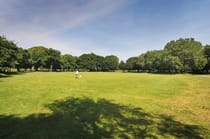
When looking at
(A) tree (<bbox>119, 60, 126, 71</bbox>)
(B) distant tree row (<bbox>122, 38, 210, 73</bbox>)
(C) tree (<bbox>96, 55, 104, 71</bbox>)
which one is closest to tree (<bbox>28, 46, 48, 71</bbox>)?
(C) tree (<bbox>96, 55, 104, 71</bbox>)

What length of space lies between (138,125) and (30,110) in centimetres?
555

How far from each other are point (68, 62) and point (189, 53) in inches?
2553

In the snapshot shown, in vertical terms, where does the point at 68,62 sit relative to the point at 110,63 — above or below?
below

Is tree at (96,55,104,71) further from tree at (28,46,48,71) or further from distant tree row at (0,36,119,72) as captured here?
tree at (28,46,48,71)

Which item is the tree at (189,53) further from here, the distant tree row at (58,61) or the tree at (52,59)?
the tree at (52,59)

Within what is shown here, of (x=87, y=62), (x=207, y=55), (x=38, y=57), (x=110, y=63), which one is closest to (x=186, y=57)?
(x=207, y=55)

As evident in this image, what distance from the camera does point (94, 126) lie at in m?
6.08

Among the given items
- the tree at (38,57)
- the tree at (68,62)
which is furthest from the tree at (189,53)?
the tree at (38,57)

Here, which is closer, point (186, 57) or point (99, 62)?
point (186, 57)

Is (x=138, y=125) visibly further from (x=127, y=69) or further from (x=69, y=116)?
(x=127, y=69)

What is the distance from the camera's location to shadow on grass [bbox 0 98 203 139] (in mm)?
5320

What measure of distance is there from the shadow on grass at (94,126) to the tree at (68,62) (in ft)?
275

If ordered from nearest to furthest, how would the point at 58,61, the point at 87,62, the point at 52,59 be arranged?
the point at 52,59 < the point at 58,61 < the point at 87,62

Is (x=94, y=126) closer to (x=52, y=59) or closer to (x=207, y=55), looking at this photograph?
(x=207, y=55)
